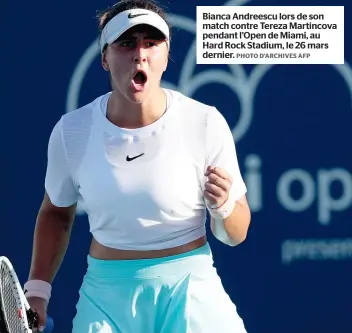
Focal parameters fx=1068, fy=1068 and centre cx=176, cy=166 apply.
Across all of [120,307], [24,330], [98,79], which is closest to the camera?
[24,330]

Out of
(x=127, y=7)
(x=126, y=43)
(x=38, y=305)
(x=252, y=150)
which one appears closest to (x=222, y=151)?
(x=126, y=43)

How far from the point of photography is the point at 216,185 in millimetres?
2902

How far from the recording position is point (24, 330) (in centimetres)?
284

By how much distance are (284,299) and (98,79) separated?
1.46 metres

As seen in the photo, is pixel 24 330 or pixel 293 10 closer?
pixel 24 330

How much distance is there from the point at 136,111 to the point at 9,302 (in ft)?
2.39

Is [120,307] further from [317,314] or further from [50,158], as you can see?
[317,314]

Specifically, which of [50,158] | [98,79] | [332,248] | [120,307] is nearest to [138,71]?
[50,158]

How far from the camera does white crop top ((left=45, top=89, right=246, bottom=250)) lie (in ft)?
10.1

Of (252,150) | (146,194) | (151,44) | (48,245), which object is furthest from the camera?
(252,150)

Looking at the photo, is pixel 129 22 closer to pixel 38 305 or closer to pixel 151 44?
pixel 151 44

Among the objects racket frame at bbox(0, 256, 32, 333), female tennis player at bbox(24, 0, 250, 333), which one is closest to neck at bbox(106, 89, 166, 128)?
female tennis player at bbox(24, 0, 250, 333)

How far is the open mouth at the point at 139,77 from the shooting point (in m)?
3.11

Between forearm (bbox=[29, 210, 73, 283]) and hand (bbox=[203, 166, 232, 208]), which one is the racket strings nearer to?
forearm (bbox=[29, 210, 73, 283])
